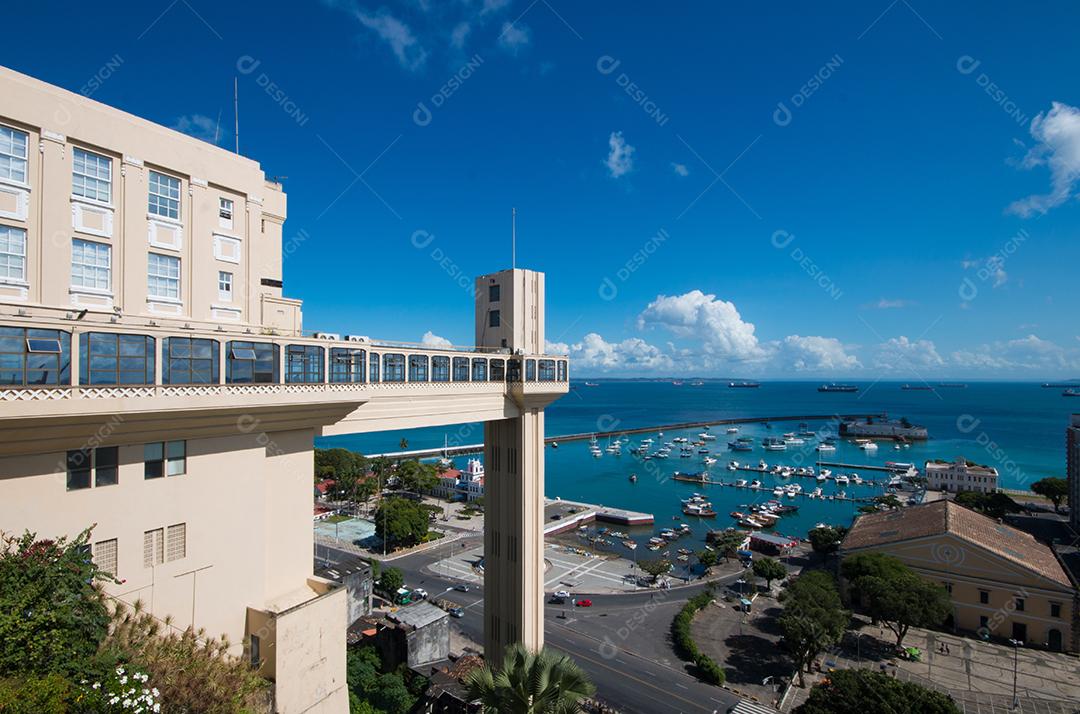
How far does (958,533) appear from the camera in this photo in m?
39.8

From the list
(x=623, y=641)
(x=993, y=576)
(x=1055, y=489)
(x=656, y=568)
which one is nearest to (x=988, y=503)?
(x=1055, y=489)

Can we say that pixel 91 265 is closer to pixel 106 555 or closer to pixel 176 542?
Result: pixel 106 555

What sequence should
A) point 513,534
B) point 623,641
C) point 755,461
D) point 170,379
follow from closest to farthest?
point 170,379, point 513,534, point 623,641, point 755,461

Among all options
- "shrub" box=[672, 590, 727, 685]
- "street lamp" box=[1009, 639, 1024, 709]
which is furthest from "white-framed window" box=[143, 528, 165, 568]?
"street lamp" box=[1009, 639, 1024, 709]

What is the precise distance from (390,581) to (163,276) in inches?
1467

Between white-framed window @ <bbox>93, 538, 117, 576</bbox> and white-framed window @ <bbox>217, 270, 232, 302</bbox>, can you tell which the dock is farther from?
white-framed window @ <bbox>93, 538, 117, 576</bbox>

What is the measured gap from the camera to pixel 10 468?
9258 mm

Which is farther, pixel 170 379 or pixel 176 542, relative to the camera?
pixel 176 542

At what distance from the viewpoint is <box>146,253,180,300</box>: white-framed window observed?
11.6 m

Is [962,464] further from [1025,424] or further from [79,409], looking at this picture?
[1025,424]

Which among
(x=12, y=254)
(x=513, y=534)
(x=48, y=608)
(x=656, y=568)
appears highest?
(x=12, y=254)

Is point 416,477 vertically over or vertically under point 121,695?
under

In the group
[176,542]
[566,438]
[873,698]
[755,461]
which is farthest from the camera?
[566,438]

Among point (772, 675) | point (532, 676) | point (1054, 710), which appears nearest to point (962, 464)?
point (1054, 710)
